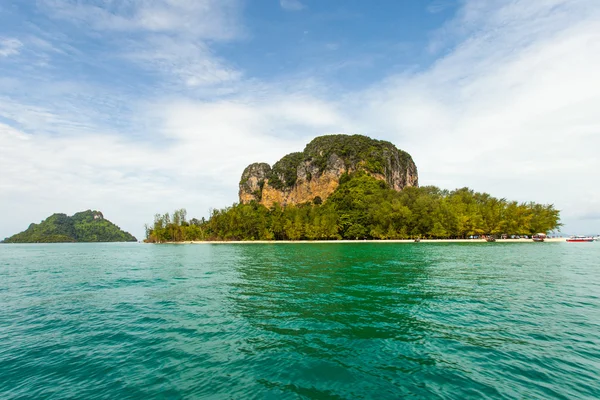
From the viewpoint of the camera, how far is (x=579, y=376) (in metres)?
9.21

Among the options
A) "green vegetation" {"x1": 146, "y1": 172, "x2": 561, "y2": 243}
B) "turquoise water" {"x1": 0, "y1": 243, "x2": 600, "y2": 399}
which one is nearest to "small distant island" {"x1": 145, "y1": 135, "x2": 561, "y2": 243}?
"green vegetation" {"x1": 146, "y1": 172, "x2": 561, "y2": 243}

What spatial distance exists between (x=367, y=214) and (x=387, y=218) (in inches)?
446

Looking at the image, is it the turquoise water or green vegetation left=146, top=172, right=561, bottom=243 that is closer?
the turquoise water

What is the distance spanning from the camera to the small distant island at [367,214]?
11581cm

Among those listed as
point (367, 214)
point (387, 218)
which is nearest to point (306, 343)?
point (387, 218)

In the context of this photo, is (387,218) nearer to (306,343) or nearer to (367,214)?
(367,214)

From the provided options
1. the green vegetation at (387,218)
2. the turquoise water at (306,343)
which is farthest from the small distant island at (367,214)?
the turquoise water at (306,343)

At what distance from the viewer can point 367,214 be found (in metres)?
130

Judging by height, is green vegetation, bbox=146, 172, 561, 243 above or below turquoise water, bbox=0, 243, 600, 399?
above

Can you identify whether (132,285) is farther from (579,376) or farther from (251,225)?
(251,225)

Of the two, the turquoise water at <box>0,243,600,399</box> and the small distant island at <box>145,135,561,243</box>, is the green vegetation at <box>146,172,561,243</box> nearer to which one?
the small distant island at <box>145,135,561,243</box>

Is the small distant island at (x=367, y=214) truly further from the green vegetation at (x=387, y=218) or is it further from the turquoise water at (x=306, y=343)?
the turquoise water at (x=306, y=343)

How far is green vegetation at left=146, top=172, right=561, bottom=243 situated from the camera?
115 meters

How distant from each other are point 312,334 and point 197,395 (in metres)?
5.91
